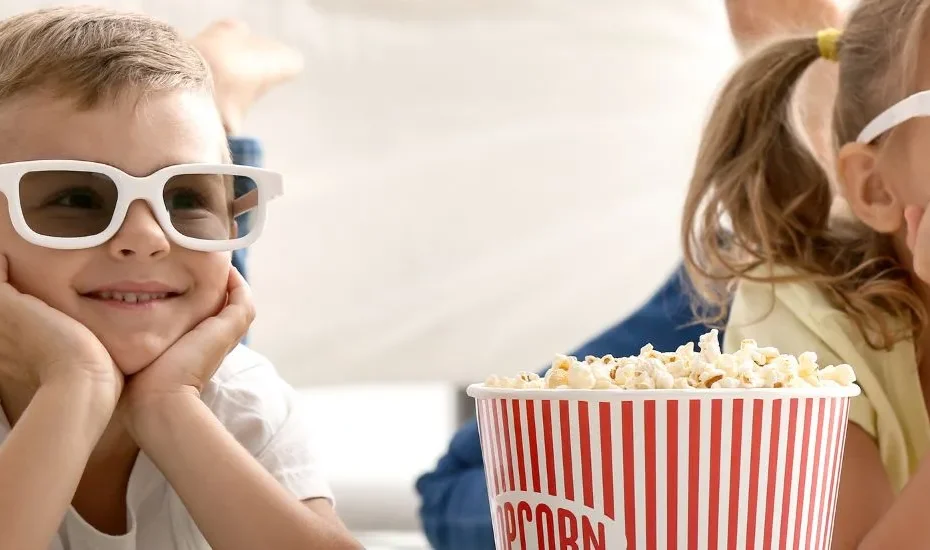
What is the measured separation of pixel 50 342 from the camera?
874 mm

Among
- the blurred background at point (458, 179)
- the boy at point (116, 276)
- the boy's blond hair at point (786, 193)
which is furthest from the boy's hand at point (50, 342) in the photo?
the blurred background at point (458, 179)

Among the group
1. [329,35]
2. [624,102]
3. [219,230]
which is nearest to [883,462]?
[219,230]

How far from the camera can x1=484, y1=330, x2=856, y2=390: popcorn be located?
707 mm

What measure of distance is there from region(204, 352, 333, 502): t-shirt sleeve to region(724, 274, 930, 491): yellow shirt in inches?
19.0

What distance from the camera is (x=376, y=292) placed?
1872mm

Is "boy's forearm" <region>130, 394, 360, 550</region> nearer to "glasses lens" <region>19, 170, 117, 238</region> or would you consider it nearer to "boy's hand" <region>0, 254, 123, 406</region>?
"boy's hand" <region>0, 254, 123, 406</region>

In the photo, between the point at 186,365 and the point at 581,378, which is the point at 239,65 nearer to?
the point at 186,365

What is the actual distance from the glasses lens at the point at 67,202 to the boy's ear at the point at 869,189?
0.76 meters

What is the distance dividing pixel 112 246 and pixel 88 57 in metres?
0.17

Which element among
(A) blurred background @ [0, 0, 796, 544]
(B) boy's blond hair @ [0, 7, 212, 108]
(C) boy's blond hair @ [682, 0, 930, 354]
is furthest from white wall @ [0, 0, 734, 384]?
(B) boy's blond hair @ [0, 7, 212, 108]

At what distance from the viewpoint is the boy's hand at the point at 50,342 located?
86cm

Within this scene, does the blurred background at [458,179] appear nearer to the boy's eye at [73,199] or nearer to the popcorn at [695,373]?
the boy's eye at [73,199]

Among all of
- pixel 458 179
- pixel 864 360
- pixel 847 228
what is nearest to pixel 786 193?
pixel 847 228

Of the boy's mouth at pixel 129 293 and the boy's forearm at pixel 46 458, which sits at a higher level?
the boy's mouth at pixel 129 293
